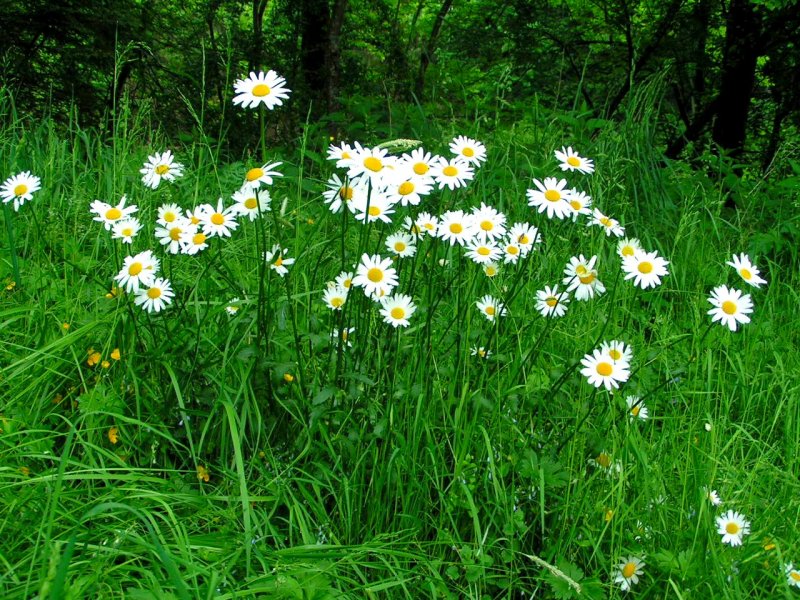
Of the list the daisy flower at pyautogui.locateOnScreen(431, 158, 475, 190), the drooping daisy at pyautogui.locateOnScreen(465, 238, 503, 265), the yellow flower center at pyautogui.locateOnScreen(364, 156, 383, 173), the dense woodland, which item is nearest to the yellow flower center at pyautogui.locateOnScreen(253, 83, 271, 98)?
the yellow flower center at pyautogui.locateOnScreen(364, 156, 383, 173)

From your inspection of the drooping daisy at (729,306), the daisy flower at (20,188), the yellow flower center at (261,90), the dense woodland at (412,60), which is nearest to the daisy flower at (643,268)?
the drooping daisy at (729,306)

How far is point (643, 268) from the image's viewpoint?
171 cm

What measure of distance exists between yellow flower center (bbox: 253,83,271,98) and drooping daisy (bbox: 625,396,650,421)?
1112 millimetres

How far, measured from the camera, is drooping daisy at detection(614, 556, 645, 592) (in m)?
1.52

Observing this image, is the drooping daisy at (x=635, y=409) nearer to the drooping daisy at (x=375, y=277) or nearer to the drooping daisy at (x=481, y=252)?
the drooping daisy at (x=481, y=252)

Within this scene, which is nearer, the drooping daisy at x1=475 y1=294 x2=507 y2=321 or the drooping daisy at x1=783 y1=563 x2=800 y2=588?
the drooping daisy at x1=783 y1=563 x2=800 y2=588

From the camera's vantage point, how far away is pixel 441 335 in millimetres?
2055

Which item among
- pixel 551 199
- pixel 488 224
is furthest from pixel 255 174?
pixel 551 199

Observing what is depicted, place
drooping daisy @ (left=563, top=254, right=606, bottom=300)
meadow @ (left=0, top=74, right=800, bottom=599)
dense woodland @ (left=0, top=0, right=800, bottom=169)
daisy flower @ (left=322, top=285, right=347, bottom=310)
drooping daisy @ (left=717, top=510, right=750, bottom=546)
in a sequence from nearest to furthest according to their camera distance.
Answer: meadow @ (left=0, top=74, right=800, bottom=599)
drooping daisy @ (left=717, top=510, right=750, bottom=546)
drooping daisy @ (left=563, top=254, right=606, bottom=300)
daisy flower @ (left=322, top=285, right=347, bottom=310)
dense woodland @ (left=0, top=0, right=800, bottom=169)

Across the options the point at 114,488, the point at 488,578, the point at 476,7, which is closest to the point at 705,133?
the point at 476,7

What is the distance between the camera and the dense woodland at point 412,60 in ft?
15.1

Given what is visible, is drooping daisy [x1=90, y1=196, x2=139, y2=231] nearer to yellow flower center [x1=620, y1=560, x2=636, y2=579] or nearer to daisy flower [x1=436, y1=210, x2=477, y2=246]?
daisy flower [x1=436, y1=210, x2=477, y2=246]

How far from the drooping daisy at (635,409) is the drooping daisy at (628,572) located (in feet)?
1.11

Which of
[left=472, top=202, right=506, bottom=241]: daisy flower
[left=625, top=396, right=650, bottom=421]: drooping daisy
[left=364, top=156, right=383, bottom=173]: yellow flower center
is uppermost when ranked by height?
[left=472, top=202, right=506, bottom=241]: daisy flower
